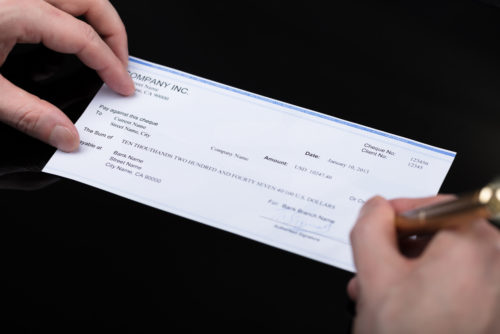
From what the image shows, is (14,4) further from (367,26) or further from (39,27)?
(367,26)

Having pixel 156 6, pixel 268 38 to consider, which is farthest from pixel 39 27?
pixel 268 38

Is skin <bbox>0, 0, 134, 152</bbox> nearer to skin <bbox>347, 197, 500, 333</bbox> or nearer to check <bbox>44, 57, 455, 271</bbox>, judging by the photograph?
check <bbox>44, 57, 455, 271</bbox>

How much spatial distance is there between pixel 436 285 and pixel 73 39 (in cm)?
51

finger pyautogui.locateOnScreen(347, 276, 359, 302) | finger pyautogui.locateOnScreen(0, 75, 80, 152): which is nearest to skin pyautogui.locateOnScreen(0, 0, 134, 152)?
finger pyautogui.locateOnScreen(0, 75, 80, 152)

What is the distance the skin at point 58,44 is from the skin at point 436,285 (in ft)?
1.27

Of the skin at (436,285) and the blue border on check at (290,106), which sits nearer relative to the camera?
the skin at (436,285)

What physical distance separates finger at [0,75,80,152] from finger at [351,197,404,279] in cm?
35

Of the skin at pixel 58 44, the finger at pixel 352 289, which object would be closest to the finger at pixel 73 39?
the skin at pixel 58 44

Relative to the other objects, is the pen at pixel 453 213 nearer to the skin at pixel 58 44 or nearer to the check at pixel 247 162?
the check at pixel 247 162

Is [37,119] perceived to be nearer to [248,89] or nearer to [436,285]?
[248,89]

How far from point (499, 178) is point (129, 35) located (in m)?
0.50

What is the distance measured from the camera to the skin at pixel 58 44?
2.26 ft

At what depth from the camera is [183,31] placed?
83cm

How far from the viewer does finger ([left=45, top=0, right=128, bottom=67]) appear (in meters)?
0.77
